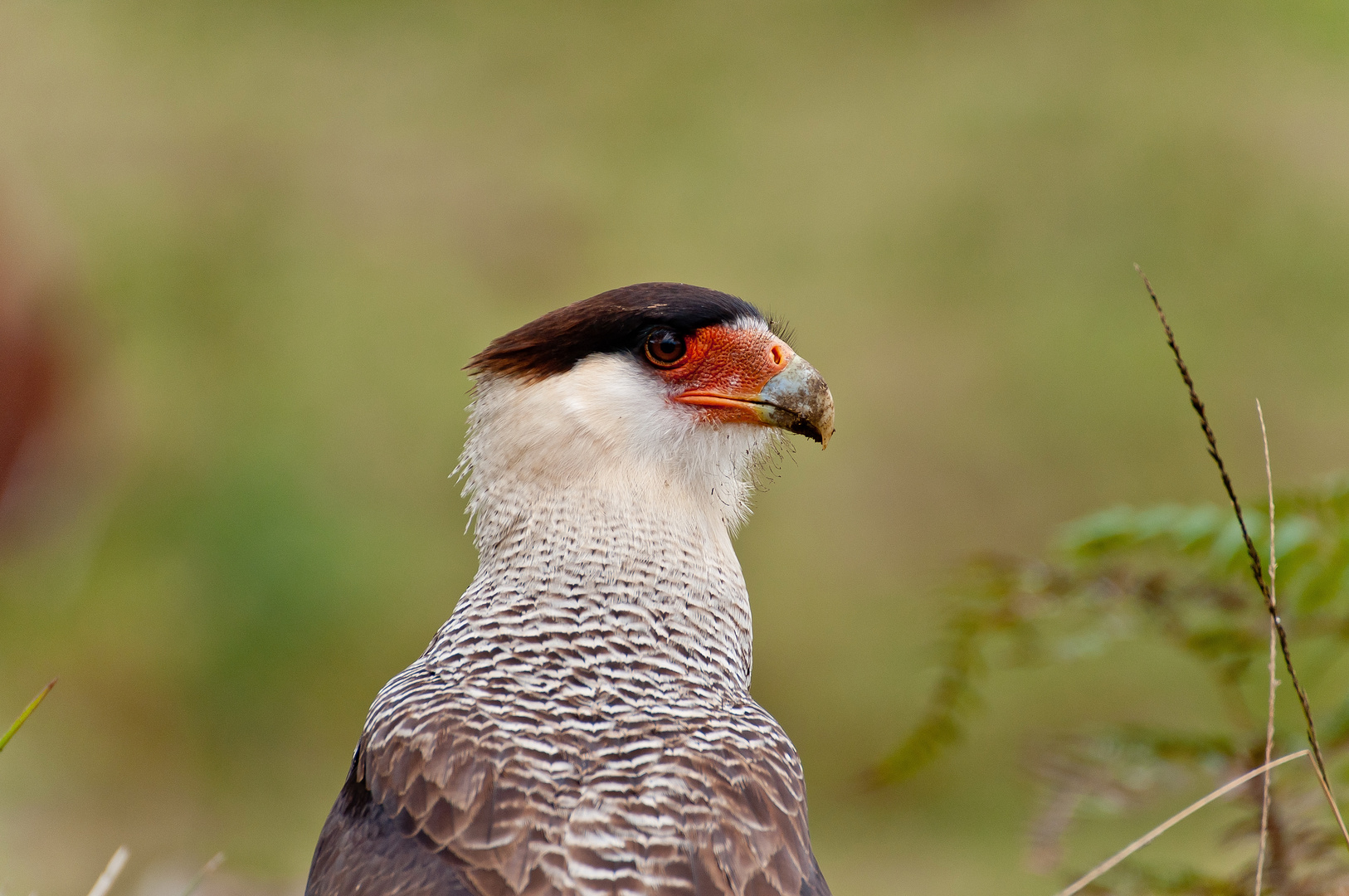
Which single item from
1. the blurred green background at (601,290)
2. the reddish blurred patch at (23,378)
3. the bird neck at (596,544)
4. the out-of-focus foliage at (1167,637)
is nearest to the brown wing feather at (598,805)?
the bird neck at (596,544)

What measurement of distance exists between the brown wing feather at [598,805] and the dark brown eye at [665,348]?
85 cm

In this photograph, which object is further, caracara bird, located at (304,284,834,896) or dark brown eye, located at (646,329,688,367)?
dark brown eye, located at (646,329,688,367)

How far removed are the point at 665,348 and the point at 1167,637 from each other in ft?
6.38

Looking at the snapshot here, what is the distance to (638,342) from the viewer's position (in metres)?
2.82

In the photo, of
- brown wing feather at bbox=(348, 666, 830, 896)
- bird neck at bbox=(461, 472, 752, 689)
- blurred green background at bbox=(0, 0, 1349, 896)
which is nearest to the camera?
brown wing feather at bbox=(348, 666, 830, 896)

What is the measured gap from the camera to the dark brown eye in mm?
2811

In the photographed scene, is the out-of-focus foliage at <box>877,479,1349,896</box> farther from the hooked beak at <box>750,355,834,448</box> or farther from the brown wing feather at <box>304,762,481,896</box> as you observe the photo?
the brown wing feather at <box>304,762,481,896</box>

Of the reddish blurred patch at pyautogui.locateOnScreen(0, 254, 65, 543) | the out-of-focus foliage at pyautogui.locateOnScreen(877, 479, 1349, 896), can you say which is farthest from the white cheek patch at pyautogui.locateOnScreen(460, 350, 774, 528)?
the reddish blurred patch at pyautogui.locateOnScreen(0, 254, 65, 543)

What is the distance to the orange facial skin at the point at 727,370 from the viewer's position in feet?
9.28

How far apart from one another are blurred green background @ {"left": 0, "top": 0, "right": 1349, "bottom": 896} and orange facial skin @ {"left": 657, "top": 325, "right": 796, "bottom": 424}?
167 inches

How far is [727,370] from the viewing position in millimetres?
2850

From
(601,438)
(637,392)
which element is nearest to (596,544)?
(601,438)

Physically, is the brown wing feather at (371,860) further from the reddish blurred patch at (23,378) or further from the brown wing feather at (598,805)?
the reddish blurred patch at (23,378)

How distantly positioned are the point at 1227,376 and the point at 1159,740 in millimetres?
6114
